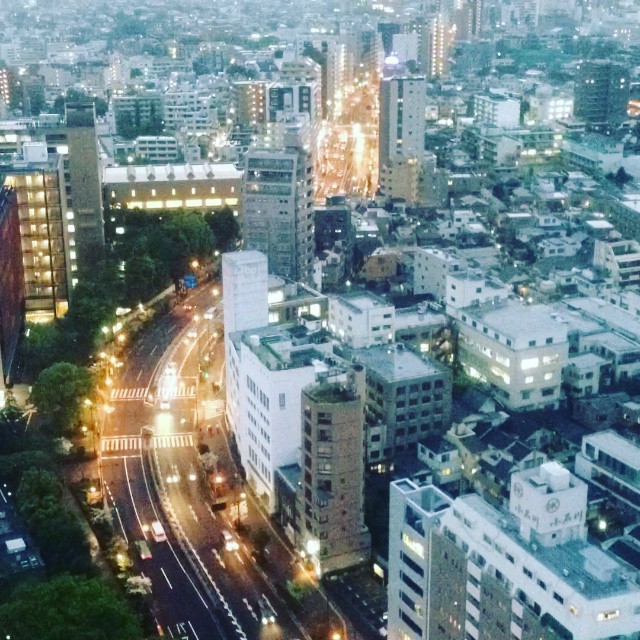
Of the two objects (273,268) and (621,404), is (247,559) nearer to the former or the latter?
(621,404)

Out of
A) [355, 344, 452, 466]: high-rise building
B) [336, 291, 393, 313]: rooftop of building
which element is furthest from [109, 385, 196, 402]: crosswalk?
[355, 344, 452, 466]: high-rise building

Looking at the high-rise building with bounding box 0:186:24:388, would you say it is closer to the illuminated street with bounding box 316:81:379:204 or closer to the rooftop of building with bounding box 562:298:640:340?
the rooftop of building with bounding box 562:298:640:340

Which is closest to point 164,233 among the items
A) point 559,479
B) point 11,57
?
point 559,479

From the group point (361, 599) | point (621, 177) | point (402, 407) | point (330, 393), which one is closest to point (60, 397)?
point (402, 407)

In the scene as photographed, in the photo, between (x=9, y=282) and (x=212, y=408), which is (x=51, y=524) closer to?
(x=212, y=408)

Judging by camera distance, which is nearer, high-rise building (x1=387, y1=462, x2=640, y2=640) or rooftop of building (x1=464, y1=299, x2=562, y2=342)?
high-rise building (x1=387, y1=462, x2=640, y2=640)

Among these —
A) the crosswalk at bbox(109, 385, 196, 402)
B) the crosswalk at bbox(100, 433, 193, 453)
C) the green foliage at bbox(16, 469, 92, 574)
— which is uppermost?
the green foliage at bbox(16, 469, 92, 574)
